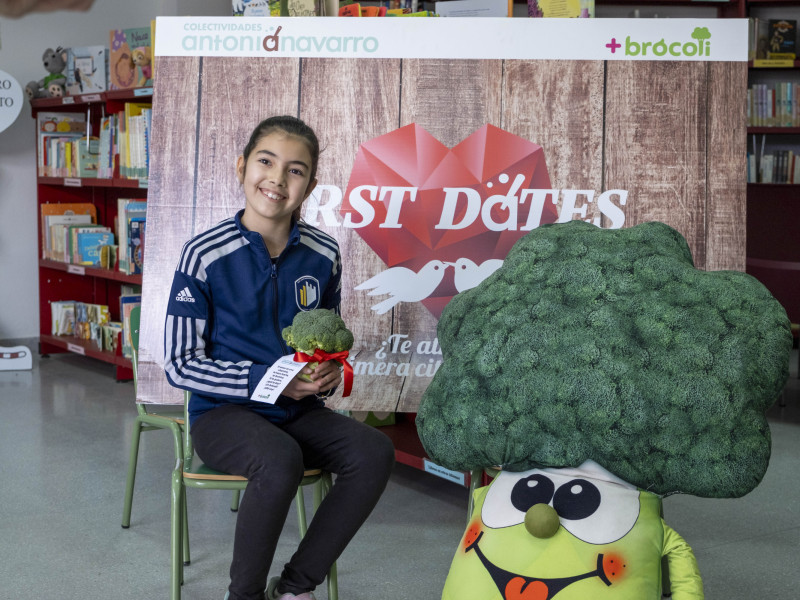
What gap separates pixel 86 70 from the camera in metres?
4.53

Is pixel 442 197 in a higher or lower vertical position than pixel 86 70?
lower

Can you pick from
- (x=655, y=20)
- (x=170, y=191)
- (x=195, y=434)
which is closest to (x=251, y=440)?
(x=195, y=434)

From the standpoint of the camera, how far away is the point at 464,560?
4.06 ft

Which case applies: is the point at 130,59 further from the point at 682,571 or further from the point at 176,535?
the point at 682,571

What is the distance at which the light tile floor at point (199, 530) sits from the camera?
1981 millimetres

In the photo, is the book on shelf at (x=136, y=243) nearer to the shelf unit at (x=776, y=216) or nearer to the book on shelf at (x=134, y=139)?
the book on shelf at (x=134, y=139)

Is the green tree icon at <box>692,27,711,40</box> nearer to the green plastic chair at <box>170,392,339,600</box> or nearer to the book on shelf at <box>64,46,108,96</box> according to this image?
the green plastic chair at <box>170,392,339,600</box>

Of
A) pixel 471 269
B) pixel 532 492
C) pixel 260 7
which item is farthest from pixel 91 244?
pixel 532 492

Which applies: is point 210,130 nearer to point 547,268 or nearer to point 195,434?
point 195,434

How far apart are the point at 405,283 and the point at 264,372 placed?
617mm

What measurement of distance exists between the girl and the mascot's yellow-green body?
433 millimetres

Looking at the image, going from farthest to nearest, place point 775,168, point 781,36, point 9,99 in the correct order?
point 775,168, point 781,36, point 9,99

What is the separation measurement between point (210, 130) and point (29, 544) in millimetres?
1146

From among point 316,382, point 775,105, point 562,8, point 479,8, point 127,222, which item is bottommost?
point 316,382
